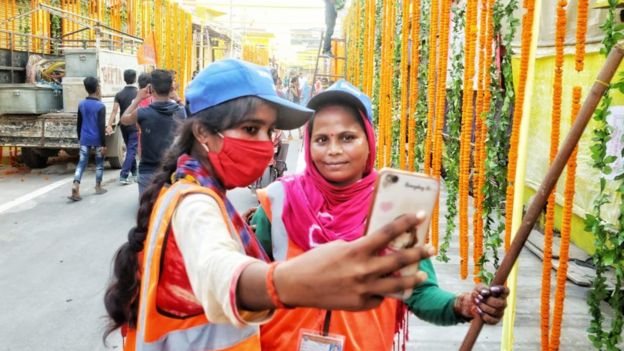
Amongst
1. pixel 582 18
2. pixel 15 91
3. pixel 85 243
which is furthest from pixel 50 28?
pixel 582 18

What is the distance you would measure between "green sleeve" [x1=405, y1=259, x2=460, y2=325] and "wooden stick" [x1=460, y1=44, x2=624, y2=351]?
0.35 ft

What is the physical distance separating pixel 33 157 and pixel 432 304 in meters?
10.5

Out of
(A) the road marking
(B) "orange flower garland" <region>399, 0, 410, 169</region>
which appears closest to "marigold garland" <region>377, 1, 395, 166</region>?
(B) "orange flower garland" <region>399, 0, 410, 169</region>

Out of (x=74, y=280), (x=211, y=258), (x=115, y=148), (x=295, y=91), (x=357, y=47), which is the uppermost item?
(x=357, y=47)

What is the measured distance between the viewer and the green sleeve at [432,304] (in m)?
1.76

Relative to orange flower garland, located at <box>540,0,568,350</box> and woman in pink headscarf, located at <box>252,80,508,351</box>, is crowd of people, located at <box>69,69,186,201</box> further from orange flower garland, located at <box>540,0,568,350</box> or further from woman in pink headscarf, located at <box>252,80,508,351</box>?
orange flower garland, located at <box>540,0,568,350</box>

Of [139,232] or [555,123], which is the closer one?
[139,232]

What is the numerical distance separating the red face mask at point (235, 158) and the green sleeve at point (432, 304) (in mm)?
689

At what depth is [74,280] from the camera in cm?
487

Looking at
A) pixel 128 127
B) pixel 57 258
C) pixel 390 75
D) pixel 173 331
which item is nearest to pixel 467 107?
pixel 390 75

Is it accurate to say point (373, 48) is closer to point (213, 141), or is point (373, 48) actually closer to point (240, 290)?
point (213, 141)

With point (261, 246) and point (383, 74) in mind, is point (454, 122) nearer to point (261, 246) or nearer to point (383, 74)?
point (383, 74)

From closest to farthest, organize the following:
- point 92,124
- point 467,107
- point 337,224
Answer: point 337,224, point 467,107, point 92,124

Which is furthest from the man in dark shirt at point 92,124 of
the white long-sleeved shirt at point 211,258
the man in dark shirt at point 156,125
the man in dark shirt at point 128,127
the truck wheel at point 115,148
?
the white long-sleeved shirt at point 211,258
